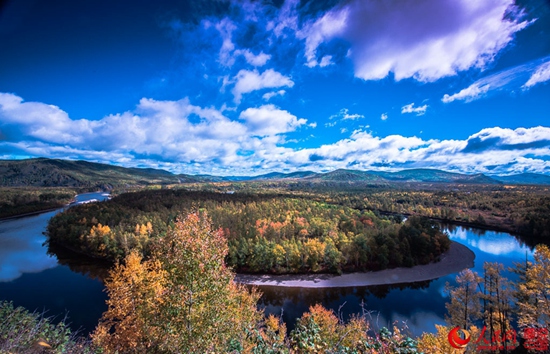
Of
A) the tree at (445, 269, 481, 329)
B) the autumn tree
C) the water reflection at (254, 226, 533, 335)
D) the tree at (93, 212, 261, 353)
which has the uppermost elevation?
the tree at (93, 212, 261, 353)

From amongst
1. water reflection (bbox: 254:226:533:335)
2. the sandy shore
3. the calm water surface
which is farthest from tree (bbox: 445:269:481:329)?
the calm water surface

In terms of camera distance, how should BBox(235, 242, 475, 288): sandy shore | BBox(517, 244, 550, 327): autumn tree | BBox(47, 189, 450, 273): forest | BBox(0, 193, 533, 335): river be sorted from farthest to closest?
BBox(47, 189, 450, 273): forest < BBox(235, 242, 475, 288): sandy shore < BBox(0, 193, 533, 335): river < BBox(517, 244, 550, 327): autumn tree

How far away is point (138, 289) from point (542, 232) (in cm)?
10868

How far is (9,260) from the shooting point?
181 feet

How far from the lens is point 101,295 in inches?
1518

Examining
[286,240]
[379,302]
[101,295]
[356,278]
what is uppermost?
[286,240]

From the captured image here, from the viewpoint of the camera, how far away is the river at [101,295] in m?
33.1

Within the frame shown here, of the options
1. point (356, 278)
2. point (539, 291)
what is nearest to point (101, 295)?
point (356, 278)

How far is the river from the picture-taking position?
33.1m

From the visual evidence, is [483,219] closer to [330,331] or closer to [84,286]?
[330,331]

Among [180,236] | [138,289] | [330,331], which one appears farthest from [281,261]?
[180,236]

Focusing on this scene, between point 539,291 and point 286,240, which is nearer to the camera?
point 539,291

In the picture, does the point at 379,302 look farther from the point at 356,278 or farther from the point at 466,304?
the point at 466,304

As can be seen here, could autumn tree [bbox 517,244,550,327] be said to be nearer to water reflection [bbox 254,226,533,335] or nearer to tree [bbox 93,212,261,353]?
water reflection [bbox 254,226,533,335]
